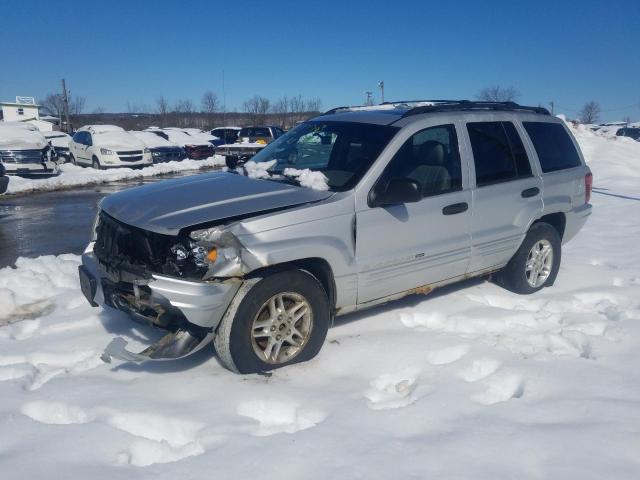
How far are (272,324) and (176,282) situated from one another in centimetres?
72

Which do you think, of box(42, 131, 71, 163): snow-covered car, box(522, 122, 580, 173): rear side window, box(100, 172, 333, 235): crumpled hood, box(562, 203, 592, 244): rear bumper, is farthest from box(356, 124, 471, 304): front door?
box(42, 131, 71, 163): snow-covered car

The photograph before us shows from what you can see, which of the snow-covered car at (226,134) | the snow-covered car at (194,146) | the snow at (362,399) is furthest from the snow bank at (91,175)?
the snow at (362,399)

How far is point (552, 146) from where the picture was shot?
18.3ft

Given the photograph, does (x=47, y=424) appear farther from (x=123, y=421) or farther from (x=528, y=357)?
(x=528, y=357)

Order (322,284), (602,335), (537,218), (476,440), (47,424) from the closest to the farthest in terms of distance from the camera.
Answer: (476,440) < (47,424) < (322,284) < (602,335) < (537,218)

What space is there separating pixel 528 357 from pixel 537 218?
5.77 feet

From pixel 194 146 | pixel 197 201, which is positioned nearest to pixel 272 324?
pixel 197 201

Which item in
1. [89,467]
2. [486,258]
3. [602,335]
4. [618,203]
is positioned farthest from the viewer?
[618,203]

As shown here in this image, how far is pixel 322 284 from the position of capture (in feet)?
13.2

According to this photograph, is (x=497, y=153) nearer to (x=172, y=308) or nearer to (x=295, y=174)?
(x=295, y=174)

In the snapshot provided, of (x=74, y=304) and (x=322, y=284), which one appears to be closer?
(x=322, y=284)

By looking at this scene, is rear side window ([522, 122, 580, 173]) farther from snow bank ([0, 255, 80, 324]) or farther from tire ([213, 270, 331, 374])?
snow bank ([0, 255, 80, 324])

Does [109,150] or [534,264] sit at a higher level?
[109,150]

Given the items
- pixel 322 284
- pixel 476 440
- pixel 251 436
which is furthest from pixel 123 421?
pixel 476 440
